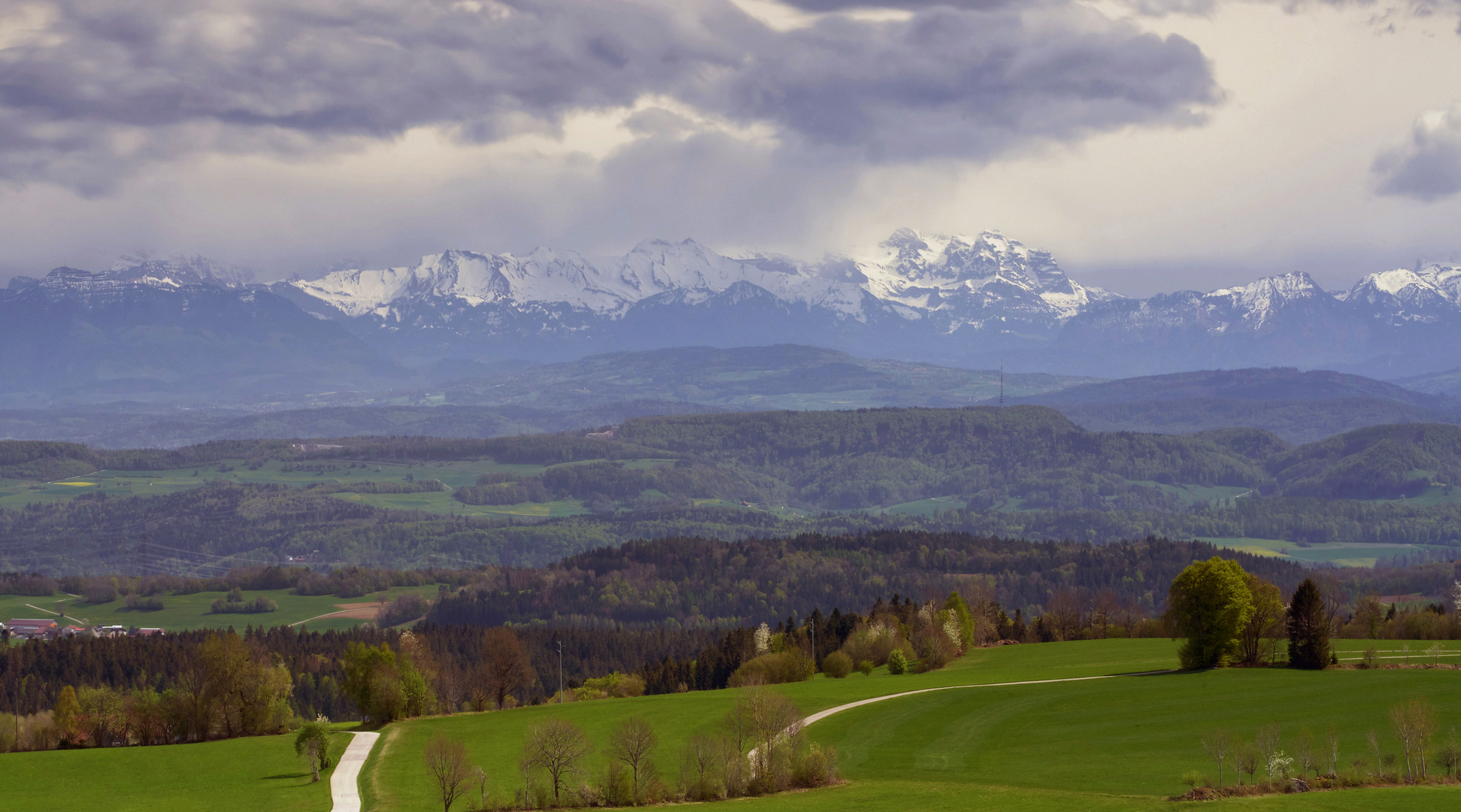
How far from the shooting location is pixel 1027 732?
8494 cm

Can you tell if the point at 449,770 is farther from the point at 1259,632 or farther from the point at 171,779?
the point at 1259,632

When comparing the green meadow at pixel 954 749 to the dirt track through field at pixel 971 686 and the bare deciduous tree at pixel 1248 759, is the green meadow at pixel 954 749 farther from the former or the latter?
the bare deciduous tree at pixel 1248 759

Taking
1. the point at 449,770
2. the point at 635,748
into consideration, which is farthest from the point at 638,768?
the point at 449,770

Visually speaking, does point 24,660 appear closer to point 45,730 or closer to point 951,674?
point 45,730

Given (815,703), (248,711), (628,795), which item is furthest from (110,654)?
(628,795)

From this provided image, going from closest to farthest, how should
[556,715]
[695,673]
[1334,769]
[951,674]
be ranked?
[1334,769] → [556,715] → [951,674] → [695,673]

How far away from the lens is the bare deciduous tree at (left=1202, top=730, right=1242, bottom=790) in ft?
222

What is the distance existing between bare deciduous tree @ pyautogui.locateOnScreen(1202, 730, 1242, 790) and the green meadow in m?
0.97

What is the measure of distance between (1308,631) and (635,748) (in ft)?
191

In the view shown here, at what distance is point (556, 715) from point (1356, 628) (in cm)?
8653

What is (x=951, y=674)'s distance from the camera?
392 ft

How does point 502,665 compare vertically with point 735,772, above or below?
below

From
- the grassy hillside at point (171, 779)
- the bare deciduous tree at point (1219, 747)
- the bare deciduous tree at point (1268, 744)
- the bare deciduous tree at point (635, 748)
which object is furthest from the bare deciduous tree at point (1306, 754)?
the grassy hillside at point (171, 779)

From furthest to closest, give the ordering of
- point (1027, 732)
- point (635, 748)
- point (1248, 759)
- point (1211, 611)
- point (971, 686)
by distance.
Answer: point (971, 686), point (1211, 611), point (1027, 732), point (635, 748), point (1248, 759)
